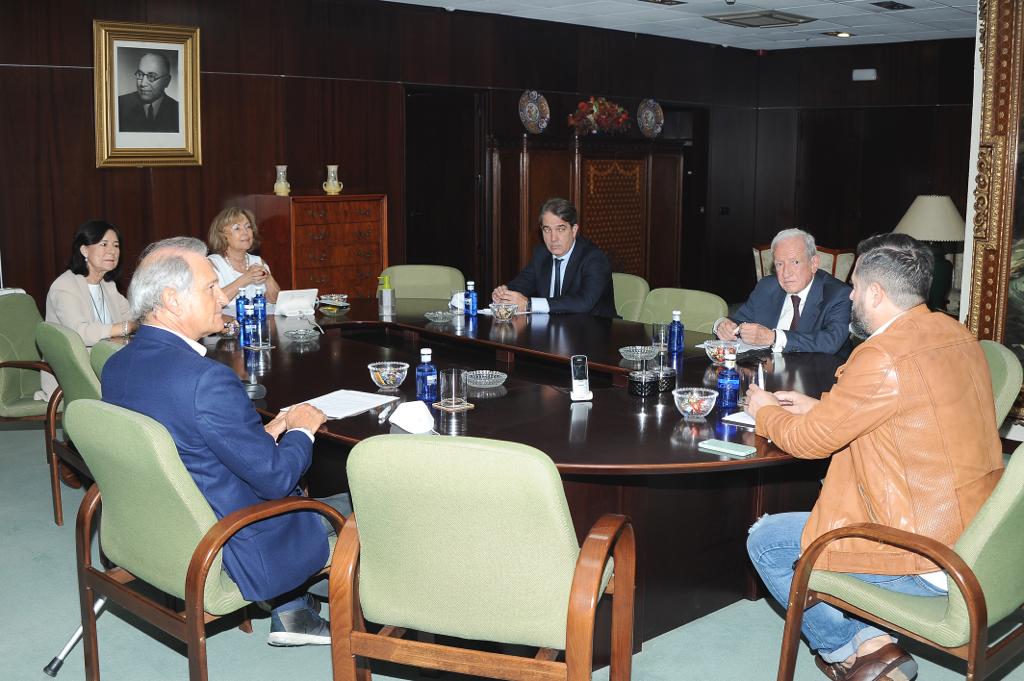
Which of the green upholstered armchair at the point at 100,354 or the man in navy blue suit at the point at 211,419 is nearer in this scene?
the man in navy blue suit at the point at 211,419

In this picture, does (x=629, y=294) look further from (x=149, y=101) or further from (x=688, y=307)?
(x=149, y=101)

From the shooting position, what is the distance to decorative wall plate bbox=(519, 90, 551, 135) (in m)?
9.41

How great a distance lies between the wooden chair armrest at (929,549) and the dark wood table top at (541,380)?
38 cm

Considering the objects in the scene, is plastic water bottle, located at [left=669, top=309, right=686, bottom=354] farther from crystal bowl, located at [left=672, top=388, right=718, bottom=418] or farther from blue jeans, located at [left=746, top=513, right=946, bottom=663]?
blue jeans, located at [left=746, top=513, right=946, bottom=663]

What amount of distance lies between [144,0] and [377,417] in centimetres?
496

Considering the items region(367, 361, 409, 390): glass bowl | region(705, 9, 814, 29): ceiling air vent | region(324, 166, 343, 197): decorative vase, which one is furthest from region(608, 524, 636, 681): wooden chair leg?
region(705, 9, 814, 29): ceiling air vent

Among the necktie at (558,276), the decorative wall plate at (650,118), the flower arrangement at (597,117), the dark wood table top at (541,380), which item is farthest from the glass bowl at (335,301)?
the decorative wall plate at (650,118)

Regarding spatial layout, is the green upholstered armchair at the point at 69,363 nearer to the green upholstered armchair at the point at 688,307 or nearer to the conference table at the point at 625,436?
the conference table at the point at 625,436

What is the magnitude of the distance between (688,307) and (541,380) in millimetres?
1218

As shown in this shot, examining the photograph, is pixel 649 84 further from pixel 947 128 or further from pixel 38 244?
pixel 38 244

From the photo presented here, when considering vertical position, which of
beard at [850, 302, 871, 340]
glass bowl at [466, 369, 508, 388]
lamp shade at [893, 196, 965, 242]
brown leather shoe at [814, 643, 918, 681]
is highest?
lamp shade at [893, 196, 965, 242]

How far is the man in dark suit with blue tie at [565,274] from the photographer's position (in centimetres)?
566

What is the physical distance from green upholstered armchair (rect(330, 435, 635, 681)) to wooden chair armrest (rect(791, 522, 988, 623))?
56 centimetres

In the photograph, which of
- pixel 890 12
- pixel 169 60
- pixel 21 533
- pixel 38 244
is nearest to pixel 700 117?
pixel 890 12
